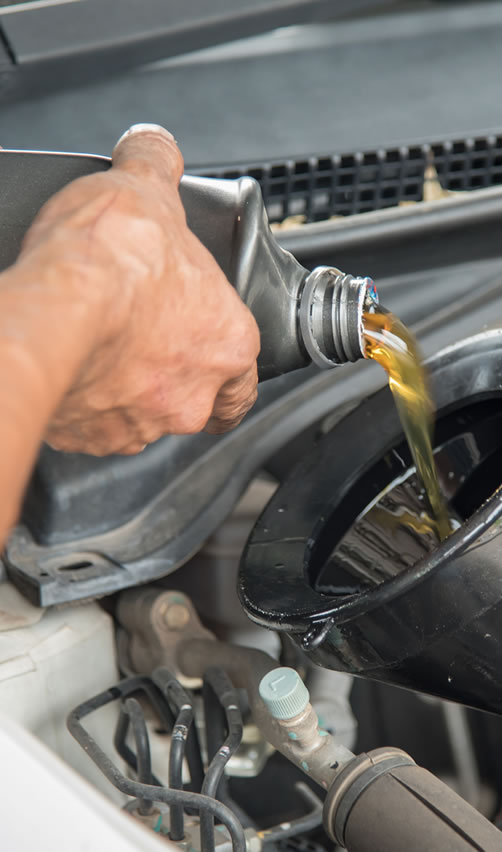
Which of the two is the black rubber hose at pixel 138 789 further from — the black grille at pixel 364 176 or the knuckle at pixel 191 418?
the black grille at pixel 364 176

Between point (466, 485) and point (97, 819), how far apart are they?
489mm

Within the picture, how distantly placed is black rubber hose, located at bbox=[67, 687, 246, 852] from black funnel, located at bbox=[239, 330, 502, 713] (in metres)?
0.13

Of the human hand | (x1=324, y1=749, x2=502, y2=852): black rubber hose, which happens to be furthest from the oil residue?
(x1=324, y1=749, x2=502, y2=852): black rubber hose

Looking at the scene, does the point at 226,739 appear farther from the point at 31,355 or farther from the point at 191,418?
the point at 31,355

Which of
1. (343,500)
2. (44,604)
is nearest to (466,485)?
(343,500)

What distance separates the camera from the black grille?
0.95 metres

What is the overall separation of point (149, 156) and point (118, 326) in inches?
6.5

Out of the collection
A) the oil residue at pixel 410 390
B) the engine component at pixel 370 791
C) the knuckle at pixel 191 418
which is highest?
the knuckle at pixel 191 418

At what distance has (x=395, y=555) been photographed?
775 mm

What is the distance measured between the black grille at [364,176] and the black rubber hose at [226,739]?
1.58 ft

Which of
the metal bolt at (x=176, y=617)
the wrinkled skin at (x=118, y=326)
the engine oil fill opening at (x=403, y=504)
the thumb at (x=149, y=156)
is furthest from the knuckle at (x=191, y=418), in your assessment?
the metal bolt at (x=176, y=617)

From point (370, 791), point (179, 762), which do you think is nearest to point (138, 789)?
point (179, 762)

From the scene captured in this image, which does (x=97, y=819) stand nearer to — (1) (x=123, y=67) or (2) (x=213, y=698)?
(2) (x=213, y=698)

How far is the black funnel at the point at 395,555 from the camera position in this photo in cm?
55
